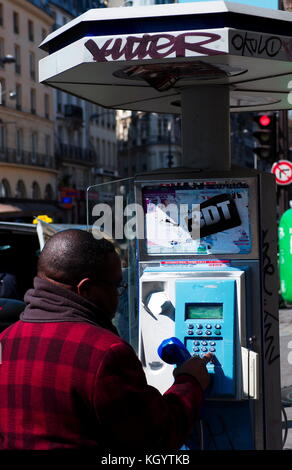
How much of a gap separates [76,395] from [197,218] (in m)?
1.93

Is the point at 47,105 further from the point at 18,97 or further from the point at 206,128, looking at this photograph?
the point at 206,128

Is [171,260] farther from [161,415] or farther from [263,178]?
[161,415]

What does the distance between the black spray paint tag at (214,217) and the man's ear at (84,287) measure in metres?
1.65

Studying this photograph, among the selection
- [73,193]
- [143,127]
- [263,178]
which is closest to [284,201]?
[263,178]

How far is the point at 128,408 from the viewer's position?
245 centimetres

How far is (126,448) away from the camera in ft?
8.15

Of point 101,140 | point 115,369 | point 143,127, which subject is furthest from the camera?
point 143,127

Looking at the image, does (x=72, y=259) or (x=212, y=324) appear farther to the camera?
(x=212, y=324)

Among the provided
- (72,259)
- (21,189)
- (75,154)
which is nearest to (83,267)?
(72,259)

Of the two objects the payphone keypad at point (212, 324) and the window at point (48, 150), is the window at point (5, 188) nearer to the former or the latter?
the window at point (48, 150)

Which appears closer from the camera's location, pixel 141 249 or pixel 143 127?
pixel 141 249

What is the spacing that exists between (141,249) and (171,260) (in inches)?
6.9

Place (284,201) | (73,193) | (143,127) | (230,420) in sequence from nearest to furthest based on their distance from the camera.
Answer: (230,420) < (284,201) < (73,193) < (143,127)
